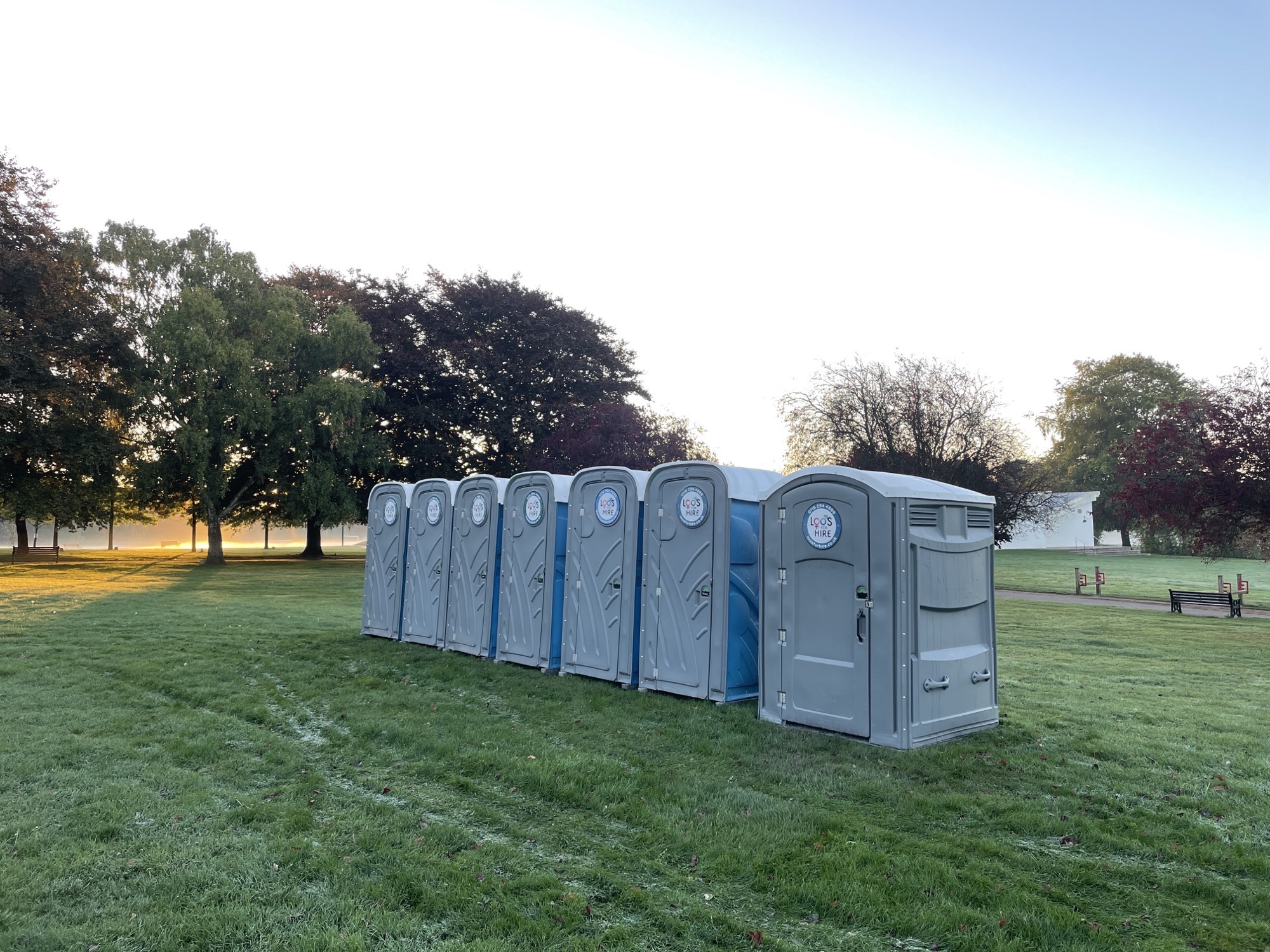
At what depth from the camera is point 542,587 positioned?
9.46 m

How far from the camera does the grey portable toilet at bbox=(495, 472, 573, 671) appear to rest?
9.38 m

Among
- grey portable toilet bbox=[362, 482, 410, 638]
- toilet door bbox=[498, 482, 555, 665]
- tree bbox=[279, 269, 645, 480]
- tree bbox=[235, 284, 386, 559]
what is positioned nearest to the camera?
toilet door bbox=[498, 482, 555, 665]

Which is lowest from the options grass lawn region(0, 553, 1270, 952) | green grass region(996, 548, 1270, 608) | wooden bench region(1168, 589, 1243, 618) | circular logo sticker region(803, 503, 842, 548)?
green grass region(996, 548, 1270, 608)

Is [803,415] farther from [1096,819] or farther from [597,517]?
[1096,819]

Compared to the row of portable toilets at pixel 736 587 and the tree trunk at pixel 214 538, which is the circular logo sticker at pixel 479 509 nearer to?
the row of portable toilets at pixel 736 587

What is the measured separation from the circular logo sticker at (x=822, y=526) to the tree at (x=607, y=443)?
72.9ft

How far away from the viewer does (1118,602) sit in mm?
20750

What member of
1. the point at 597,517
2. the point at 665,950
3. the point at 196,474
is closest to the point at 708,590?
the point at 597,517

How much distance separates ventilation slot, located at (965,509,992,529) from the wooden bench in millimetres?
13973

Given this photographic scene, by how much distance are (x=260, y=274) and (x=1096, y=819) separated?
3372 centimetres

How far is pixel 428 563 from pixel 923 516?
7.12m

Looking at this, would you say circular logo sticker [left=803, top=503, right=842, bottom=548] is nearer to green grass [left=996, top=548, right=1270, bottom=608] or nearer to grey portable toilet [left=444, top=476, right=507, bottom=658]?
grey portable toilet [left=444, top=476, right=507, bottom=658]

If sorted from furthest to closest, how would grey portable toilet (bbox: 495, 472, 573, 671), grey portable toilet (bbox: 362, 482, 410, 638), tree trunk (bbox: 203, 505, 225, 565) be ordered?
tree trunk (bbox: 203, 505, 225, 565) < grey portable toilet (bbox: 362, 482, 410, 638) < grey portable toilet (bbox: 495, 472, 573, 671)

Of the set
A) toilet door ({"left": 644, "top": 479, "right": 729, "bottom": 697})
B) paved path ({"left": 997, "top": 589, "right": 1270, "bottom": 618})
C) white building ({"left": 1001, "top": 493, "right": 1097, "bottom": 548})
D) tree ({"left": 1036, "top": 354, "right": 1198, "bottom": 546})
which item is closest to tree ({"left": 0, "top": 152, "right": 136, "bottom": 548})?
toilet door ({"left": 644, "top": 479, "right": 729, "bottom": 697})
